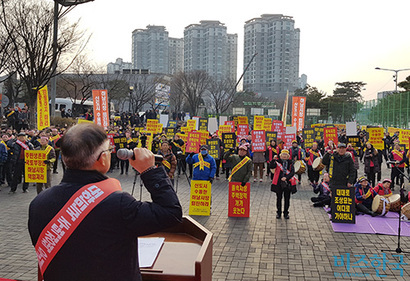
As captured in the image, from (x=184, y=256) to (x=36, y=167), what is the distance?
33.2ft

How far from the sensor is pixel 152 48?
A: 134750 millimetres

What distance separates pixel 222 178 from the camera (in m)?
18.3

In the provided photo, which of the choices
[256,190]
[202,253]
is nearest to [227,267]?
[202,253]

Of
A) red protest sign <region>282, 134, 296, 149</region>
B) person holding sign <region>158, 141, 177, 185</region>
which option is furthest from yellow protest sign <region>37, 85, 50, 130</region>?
red protest sign <region>282, 134, 296, 149</region>

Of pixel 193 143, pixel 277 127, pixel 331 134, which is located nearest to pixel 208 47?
pixel 277 127

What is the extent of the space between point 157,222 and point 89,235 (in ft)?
1.14

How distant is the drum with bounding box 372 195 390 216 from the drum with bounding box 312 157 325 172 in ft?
11.8

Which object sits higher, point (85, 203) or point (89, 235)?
point (85, 203)

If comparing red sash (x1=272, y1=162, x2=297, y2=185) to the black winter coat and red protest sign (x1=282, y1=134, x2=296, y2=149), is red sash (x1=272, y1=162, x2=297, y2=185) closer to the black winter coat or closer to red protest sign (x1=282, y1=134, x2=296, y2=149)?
red protest sign (x1=282, y1=134, x2=296, y2=149)

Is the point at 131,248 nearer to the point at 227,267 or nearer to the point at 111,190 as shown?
the point at 111,190

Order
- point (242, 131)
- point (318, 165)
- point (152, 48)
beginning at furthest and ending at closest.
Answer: point (152, 48) < point (242, 131) < point (318, 165)

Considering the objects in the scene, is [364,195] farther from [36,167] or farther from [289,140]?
[36,167]

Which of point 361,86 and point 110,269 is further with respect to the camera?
point 361,86

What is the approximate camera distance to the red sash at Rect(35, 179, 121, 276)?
6.79 feet
